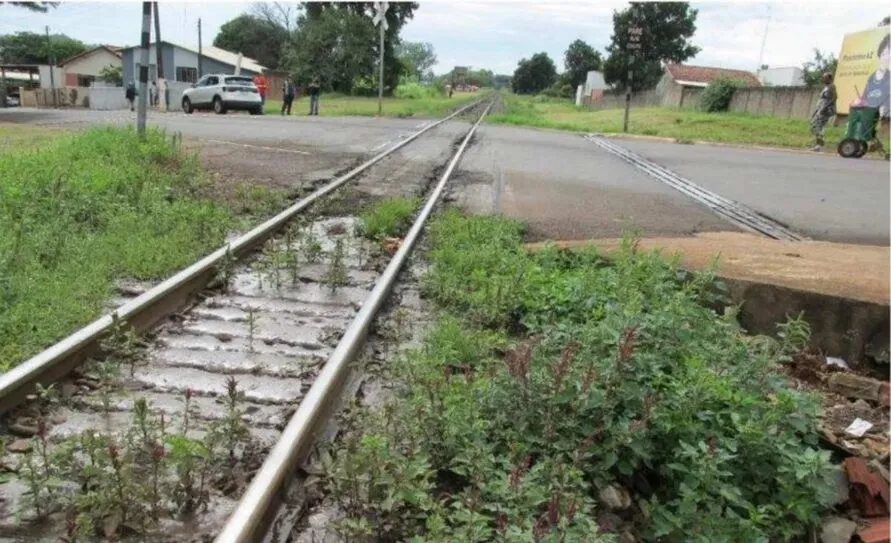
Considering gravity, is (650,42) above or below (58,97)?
above

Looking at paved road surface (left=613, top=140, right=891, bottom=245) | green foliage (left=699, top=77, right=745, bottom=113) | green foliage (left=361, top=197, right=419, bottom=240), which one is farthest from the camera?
green foliage (left=699, top=77, right=745, bottom=113)

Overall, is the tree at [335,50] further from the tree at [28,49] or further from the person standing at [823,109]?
the person standing at [823,109]

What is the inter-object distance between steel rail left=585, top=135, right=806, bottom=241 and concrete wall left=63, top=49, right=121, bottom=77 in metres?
58.1

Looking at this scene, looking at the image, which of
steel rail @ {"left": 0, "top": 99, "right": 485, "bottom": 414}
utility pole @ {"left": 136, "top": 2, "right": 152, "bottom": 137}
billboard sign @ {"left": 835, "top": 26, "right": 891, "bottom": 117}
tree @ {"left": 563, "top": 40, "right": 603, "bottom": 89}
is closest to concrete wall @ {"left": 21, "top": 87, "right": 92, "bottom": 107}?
utility pole @ {"left": 136, "top": 2, "right": 152, "bottom": 137}

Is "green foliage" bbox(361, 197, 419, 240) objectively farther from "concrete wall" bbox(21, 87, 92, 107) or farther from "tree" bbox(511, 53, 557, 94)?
"tree" bbox(511, 53, 557, 94)

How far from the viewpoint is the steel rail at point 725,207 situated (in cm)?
802

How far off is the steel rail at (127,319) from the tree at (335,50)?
166 ft

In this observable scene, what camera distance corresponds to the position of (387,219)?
7.12 m

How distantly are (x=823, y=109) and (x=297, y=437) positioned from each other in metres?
22.9

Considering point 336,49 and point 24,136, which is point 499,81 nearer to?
point 336,49

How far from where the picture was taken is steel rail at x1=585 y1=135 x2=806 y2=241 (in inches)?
316

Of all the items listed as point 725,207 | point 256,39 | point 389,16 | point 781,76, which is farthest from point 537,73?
point 725,207

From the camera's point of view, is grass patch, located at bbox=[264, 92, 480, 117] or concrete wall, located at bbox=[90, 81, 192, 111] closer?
grass patch, located at bbox=[264, 92, 480, 117]

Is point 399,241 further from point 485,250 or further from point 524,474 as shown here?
point 524,474
